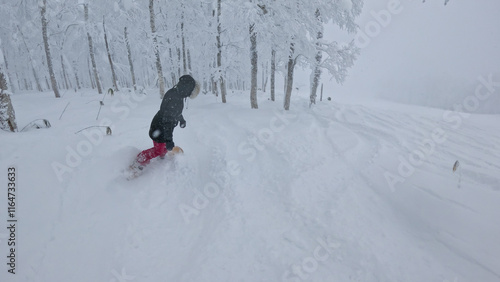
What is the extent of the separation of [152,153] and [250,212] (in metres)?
2.59

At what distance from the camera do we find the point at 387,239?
3113mm

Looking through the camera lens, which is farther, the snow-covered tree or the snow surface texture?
the snow-covered tree

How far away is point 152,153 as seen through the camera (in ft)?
16.0

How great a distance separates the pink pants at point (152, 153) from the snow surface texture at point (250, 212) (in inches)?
10.6

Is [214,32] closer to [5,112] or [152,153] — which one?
[5,112]

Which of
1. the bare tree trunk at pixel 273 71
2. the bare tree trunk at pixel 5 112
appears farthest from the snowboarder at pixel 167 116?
the bare tree trunk at pixel 273 71

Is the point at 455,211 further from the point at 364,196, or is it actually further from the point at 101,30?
the point at 101,30

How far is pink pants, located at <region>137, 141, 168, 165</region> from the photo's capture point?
4.75m

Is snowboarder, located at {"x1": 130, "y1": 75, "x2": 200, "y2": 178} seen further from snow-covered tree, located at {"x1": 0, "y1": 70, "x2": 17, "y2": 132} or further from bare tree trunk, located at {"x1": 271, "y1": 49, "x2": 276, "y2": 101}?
bare tree trunk, located at {"x1": 271, "y1": 49, "x2": 276, "y2": 101}

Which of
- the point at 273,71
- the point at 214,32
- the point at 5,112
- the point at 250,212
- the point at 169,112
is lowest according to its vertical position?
the point at 250,212

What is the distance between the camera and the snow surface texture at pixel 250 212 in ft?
8.87

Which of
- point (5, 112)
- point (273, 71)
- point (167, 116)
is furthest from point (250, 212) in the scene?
point (273, 71)

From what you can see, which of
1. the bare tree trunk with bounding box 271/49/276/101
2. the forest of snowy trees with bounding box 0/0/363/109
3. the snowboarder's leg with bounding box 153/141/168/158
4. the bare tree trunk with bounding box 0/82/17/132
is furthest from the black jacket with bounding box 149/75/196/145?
the bare tree trunk with bounding box 271/49/276/101

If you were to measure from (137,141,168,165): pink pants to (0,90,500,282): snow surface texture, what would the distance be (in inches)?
10.6
